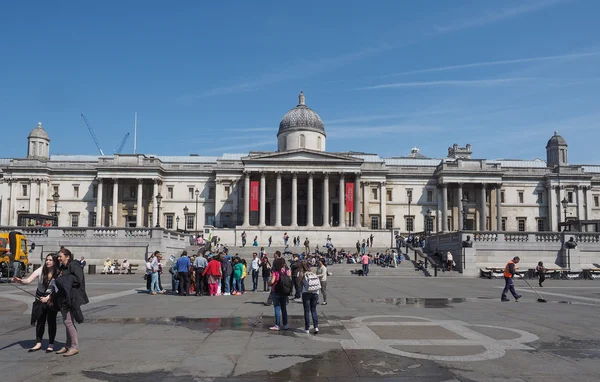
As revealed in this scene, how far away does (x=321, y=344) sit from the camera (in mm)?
11180

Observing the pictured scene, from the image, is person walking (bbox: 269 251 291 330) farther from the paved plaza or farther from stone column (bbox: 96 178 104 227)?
stone column (bbox: 96 178 104 227)

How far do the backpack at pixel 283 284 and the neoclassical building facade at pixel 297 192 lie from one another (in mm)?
58744

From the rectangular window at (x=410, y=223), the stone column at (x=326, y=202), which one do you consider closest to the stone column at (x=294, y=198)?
the stone column at (x=326, y=202)

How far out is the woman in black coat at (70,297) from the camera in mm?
9953

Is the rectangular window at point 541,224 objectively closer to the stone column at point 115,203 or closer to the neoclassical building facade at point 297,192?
the neoclassical building facade at point 297,192

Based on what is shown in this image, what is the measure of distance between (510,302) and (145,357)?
15.8 meters

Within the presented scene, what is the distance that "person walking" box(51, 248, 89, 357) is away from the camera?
995 centimetres

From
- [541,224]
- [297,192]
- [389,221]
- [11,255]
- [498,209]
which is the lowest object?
[11,255]

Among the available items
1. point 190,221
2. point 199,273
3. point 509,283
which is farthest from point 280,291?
point 190,221

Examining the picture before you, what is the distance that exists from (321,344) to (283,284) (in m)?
2.41

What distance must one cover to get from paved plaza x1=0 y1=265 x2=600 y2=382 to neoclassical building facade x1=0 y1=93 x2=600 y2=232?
55.5 m

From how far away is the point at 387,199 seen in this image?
3127 inches

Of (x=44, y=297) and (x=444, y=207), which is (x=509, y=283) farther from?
(x=444, y=207)

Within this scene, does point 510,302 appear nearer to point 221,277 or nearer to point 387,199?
point 221,277
